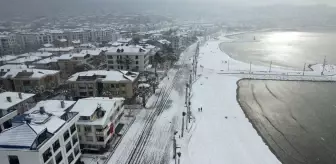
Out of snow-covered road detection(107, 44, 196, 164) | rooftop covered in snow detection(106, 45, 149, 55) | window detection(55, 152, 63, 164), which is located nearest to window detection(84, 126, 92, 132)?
snow-covered road detection(107, 44, 196, 164)

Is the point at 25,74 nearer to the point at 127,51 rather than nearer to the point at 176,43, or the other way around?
the point at 127,51

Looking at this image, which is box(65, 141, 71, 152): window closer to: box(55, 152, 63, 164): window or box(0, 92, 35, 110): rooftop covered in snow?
box(55, 152, 63, 164): window

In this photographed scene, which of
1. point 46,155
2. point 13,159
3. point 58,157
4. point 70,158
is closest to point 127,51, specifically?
point 70,158

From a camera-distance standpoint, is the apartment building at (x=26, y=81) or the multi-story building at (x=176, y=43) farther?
the multi-story building at (x=176, y=43)

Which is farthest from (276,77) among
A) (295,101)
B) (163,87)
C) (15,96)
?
(15,96)

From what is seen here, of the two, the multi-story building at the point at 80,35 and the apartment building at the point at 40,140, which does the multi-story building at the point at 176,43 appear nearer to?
the multi-story building at the point at 80,35

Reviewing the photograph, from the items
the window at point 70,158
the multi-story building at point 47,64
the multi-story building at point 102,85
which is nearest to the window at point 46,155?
the window at point 70,158

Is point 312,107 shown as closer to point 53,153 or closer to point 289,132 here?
point 289,132
